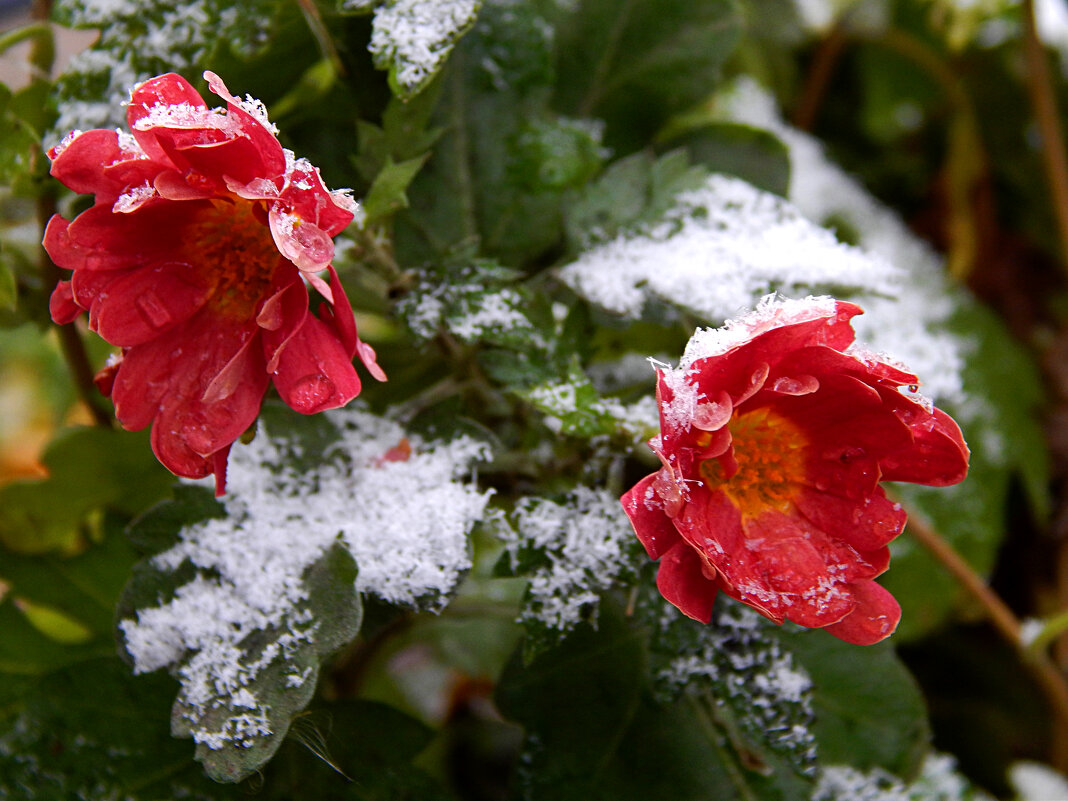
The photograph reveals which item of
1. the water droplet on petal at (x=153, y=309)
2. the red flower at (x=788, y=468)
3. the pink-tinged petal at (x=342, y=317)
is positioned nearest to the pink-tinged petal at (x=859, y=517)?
the red flower at (x=788, y=468)

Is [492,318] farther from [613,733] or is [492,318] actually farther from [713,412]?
[613,733]

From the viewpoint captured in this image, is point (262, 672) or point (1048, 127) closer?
point (262, 672)

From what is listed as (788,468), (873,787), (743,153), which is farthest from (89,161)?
(873,787)

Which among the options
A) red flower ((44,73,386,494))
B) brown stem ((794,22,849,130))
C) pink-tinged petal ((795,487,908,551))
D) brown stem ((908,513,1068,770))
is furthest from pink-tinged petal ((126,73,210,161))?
brown stem ((794,22,849,130))

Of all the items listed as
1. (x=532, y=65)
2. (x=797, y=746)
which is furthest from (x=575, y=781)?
(x=532, y=65)

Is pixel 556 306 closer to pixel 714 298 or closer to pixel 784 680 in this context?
pixel 714 298

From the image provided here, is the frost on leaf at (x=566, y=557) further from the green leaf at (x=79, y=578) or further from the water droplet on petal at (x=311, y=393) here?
the green leaf at (x=79, y=578)
